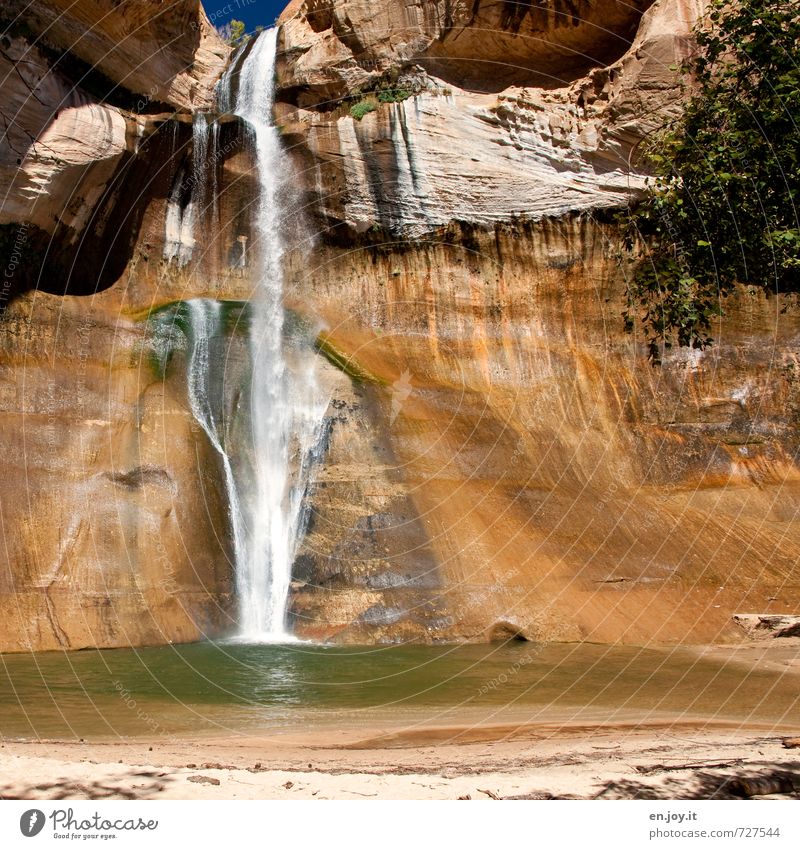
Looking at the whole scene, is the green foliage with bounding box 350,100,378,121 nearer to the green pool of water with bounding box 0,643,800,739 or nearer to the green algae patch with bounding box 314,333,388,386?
the green algae patch with bounding box 314,333,388,386

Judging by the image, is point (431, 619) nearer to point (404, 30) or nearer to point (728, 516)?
point (728, 516)

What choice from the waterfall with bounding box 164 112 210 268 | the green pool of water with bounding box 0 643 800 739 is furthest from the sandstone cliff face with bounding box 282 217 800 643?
the waterfall with bounding box 164 112 210 268

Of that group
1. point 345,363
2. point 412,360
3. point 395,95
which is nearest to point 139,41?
point 395,95

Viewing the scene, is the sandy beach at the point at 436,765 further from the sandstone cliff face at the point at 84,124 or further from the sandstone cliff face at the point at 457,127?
the sandstone cliff face at the point at 457,127

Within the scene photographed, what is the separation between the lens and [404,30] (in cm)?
3189

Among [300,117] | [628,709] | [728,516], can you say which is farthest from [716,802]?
[300,117]

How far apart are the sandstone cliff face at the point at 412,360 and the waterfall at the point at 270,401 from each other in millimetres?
656

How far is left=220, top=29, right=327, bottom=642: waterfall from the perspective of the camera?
2391 centimetres

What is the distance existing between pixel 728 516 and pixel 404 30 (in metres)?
21.1

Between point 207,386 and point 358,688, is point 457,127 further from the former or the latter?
point 358,688

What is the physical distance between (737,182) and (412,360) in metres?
21.0

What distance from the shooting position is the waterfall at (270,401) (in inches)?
941

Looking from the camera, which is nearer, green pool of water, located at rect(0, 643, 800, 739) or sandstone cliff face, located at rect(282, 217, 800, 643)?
green pool of water, located at rect(0, 643, 800, 739)

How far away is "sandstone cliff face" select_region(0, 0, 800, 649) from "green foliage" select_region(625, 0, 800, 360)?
536 inches
